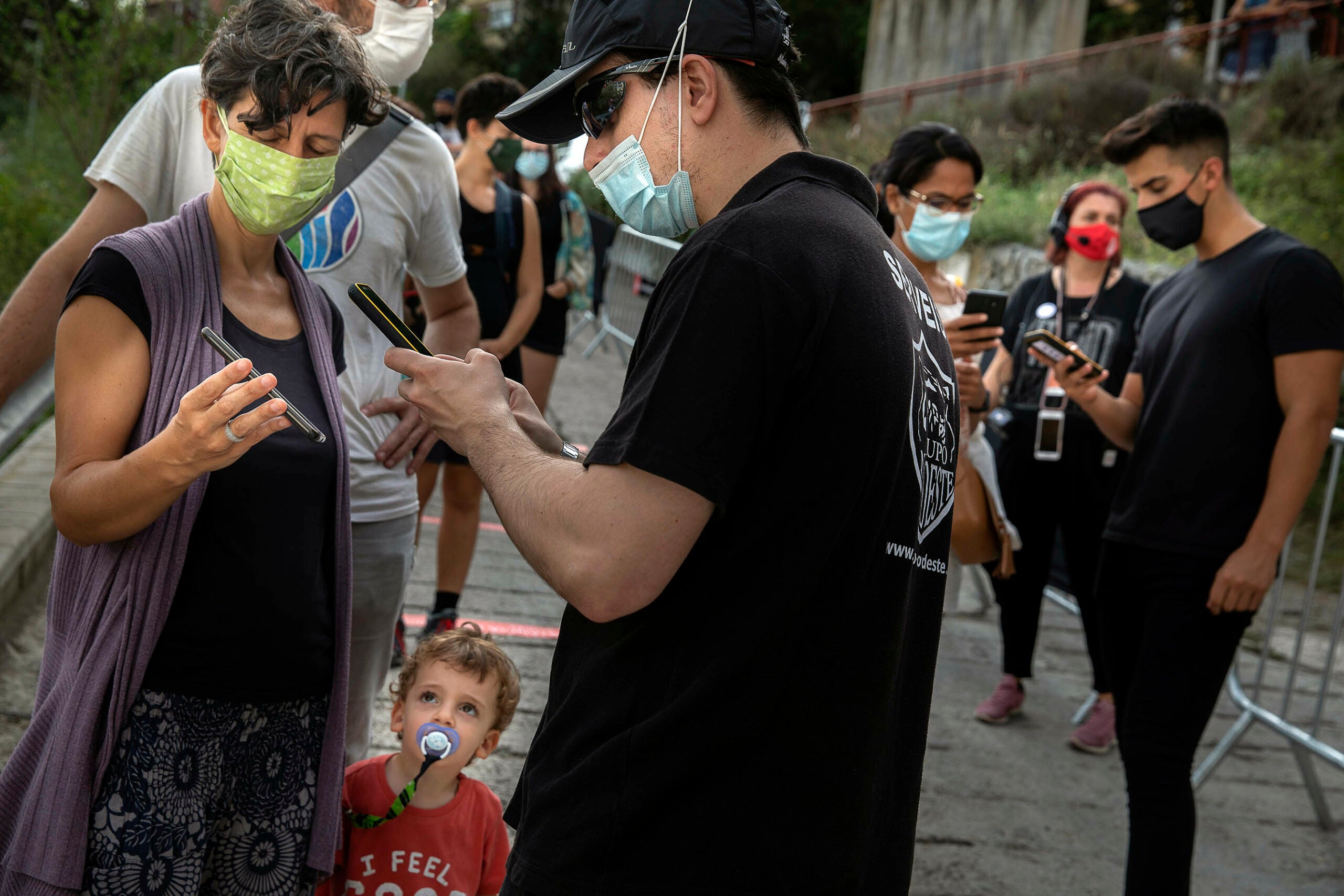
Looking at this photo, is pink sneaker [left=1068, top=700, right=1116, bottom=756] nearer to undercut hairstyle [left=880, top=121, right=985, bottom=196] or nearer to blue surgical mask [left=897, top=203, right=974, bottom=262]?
blue surgical mask [left=897, top=203, right=974, bottom=262]

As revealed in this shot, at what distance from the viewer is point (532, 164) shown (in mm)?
6785

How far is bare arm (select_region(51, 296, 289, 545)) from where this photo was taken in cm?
183

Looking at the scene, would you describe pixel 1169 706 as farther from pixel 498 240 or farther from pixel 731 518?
pixel 498 240

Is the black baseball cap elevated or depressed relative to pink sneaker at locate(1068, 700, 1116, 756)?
elevated

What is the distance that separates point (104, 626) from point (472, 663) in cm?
77

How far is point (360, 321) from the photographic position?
285 centimetres

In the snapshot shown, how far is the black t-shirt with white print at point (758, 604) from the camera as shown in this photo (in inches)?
56.9

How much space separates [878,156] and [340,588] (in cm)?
1264

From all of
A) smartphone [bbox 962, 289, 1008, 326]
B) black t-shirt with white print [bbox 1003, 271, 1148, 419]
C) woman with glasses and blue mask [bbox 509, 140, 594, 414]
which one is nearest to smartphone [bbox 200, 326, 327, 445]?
smartphone [bbox 962, 289, 1008, 326]

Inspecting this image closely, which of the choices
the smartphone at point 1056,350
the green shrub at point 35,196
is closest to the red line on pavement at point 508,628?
the smartphone at point 1056,350

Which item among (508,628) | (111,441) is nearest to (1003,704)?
(508,628)

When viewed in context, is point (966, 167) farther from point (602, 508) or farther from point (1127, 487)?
point (602, 508)

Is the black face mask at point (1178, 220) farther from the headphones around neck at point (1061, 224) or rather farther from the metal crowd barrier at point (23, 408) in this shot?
the metal crowd barrier at point (23, 408)

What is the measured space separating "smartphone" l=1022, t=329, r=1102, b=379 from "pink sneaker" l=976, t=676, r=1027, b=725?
181cm
